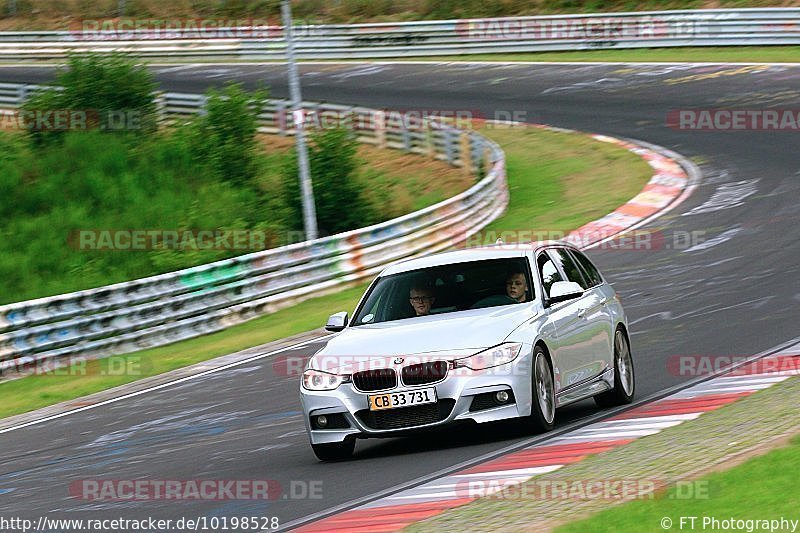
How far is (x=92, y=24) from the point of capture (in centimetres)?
5925

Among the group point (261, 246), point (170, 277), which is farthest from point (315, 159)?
point (170, 277)

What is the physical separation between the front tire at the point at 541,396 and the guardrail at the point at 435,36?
1242 inches

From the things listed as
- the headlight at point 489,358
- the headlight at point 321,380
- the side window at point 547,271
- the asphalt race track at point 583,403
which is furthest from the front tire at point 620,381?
the headlight at point 321,380

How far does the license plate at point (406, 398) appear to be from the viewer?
956 centimetres

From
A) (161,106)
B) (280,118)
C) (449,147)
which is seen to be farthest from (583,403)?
(161,106)

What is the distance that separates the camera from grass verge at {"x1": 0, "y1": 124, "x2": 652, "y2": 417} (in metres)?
17.5

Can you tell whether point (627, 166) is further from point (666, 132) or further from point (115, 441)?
point (115, 441)

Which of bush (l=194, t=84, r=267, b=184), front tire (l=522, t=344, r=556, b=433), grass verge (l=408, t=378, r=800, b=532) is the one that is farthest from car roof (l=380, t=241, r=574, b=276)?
bush (l=194, t=84, r=267, b=184)

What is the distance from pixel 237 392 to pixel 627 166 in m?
16.2

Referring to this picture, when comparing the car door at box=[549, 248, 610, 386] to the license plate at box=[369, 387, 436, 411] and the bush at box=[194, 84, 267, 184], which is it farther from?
the bush at box=[194, 84, 267, 184]

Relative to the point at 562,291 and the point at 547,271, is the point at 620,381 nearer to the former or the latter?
the point at 547,271

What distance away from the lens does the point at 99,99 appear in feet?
123

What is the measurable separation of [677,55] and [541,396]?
32.9m

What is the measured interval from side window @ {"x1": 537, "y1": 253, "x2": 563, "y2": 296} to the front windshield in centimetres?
21
